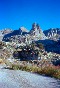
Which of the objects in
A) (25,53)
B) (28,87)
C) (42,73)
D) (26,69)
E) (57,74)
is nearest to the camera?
(28,87)

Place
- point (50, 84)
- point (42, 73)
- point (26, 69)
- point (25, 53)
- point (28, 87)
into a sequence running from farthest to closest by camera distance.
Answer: point (25, 53), point (26, 69), point (42, 73), point (50, 84), point (28, 87)

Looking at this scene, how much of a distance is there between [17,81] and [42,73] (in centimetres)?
477

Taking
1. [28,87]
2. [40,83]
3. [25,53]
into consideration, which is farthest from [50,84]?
[25,53]

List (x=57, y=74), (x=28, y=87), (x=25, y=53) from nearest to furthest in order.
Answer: (x=28, y=87)
(x=57, y=74)
(x=25, y=53)

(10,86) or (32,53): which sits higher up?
(32,53)

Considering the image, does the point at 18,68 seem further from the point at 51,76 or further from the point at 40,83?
the point at 40,83

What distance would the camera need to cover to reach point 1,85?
13.3 meters

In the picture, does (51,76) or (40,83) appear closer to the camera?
(40,83)

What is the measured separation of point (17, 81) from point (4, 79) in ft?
3.20

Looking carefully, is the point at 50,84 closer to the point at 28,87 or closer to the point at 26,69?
the point at 28,87

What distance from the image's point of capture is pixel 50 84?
565 inches

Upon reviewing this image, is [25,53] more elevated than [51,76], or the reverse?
[25,53]

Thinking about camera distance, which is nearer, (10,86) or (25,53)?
(10,86)

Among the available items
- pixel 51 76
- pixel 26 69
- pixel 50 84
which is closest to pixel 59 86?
pixel 50 84
